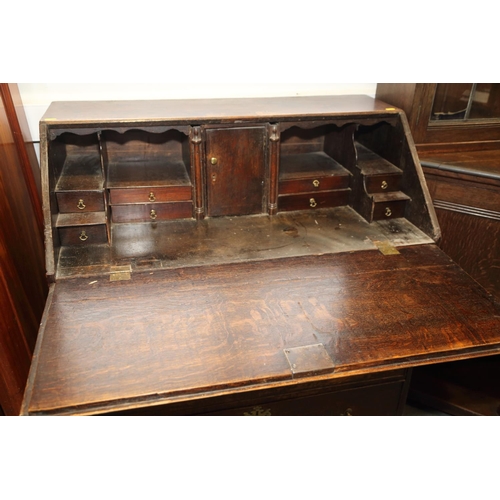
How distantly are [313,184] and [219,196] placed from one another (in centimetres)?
41

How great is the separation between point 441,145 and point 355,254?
0.82m

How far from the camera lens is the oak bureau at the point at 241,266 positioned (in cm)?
114

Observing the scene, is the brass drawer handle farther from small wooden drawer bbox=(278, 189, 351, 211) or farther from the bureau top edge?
the bureau top edge

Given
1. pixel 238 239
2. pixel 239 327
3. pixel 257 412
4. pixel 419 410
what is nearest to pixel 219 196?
pixel 238 239

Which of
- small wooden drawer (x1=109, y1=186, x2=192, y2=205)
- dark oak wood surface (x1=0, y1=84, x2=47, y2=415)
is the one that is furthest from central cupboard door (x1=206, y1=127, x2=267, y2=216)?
dark oak wood surface (x1=0, y1=84, x2=47, y2=415)

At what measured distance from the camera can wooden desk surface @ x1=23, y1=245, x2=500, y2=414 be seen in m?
1.08

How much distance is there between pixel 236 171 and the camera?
1.79 metres

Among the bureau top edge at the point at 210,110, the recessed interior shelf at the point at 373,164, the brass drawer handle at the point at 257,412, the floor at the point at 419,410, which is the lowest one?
the floor at the point at 419,410

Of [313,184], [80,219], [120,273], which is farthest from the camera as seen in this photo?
[313,184]

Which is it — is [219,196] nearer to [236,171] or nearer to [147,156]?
[236,171]

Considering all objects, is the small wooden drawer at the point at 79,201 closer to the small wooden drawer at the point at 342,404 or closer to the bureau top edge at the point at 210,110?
the bureau top edge at the point at 210,110

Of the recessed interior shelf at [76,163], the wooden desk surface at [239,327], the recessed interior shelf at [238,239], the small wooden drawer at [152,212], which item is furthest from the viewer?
the small wooden drawer at [152,212]

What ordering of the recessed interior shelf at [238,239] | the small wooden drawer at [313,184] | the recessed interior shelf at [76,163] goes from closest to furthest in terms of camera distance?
1. the recessed interior shelf at [238,239]
2. the recessed interior shelf at [76,163]
3. the small wooden drawer at [313,184]

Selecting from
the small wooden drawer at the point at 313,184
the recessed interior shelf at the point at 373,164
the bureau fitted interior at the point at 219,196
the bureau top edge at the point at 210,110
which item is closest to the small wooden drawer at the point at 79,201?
the bureau fitted interior at the point at 219,196
